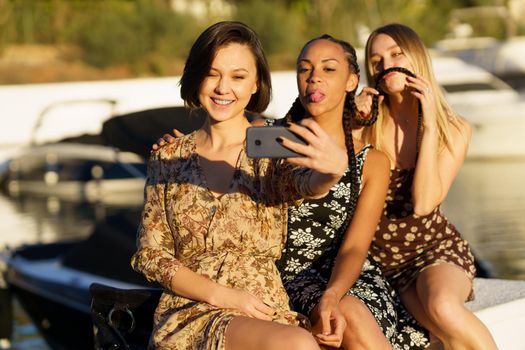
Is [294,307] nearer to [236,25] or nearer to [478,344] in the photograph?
[478,344]

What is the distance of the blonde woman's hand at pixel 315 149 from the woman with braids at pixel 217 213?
35cm

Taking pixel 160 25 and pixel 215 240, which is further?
pixel 160 25

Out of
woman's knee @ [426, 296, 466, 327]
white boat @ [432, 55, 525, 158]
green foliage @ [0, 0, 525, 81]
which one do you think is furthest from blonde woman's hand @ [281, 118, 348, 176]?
green foliage @ [0, 0, 525, 81]

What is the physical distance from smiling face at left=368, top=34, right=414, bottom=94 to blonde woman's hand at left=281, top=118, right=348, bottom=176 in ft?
4.01

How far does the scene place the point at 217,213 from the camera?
11.7ft

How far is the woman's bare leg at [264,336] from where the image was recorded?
10.6 ft

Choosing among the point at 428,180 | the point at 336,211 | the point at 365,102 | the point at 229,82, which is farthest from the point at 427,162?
the point at 229,82

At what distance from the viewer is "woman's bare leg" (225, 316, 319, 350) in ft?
10.6

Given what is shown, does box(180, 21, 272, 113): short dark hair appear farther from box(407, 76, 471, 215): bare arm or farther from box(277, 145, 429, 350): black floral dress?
box(407, 76, 471, 215): bare arm

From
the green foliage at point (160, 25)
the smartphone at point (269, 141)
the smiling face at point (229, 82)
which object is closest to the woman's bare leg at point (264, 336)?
the smartphone at point (269, 141)

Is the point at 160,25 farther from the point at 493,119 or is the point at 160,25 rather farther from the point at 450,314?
the point at 450,314

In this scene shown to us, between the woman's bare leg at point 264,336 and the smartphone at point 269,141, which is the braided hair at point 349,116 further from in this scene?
the smartphone at point 269,141

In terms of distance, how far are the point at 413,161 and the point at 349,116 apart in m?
0.40

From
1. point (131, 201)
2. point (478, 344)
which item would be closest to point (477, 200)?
point (131, 201)
